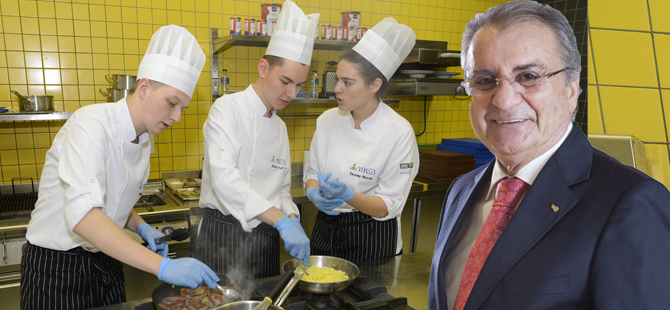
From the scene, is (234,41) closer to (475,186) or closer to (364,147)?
(364,147)

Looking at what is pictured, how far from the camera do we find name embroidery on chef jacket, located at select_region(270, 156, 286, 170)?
7.28 ft

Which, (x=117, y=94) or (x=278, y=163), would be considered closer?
(x=278, y=163)

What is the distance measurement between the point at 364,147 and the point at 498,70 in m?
1.44

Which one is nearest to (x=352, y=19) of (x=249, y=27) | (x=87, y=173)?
(x=249, y=27)

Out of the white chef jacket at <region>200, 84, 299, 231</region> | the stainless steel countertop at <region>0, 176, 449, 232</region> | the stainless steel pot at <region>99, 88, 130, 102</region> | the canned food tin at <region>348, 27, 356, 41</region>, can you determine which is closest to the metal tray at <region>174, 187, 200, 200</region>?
the stainless steel countertop at <region>0, 176, 449, 232</region>

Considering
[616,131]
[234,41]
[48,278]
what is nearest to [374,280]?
[616,131]

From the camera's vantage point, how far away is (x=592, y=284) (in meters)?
0.72

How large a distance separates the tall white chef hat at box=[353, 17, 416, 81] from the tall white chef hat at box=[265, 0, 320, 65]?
0.27 m

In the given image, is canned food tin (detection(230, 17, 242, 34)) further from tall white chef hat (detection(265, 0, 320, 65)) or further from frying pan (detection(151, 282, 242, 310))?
frying pan (detection(151, 282, 242, 310))

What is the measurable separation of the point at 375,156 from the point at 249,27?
1597 mm

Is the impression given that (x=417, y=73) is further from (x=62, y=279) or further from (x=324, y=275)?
(x=62, y=279)

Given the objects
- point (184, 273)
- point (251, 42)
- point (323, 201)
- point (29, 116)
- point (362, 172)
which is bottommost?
point (184, 273)

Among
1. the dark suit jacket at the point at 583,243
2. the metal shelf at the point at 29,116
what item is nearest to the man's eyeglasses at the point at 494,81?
the dark suit jacket at the point at 583,243

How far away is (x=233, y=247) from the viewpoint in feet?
6.75
